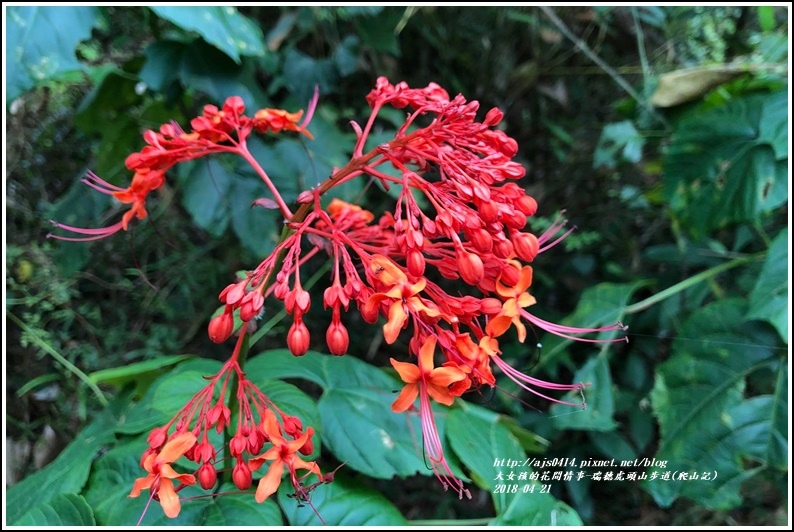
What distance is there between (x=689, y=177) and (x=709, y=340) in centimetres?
43

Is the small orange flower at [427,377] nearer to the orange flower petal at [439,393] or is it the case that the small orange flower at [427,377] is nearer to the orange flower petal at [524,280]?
the orange flower petal at [439,393]

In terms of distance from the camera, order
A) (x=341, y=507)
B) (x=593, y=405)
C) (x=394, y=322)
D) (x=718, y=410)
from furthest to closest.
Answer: (x=593, y=405)
(x=718, y=410)
(x=341, y=507)
(x=394, y=322)

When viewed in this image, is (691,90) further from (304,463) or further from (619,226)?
(304,463)

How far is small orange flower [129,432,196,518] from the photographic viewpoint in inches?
22.7

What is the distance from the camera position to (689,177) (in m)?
1.31

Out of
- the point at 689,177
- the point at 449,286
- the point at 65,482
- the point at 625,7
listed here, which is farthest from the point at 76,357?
the point at 625,7

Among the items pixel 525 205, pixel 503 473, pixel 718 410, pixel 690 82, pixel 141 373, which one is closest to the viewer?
pixel 525 205

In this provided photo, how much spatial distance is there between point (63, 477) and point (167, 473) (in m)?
0.34

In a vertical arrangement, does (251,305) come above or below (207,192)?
below

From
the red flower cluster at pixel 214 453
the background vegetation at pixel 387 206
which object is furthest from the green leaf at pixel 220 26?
the red flower cluster at pixel 214 453

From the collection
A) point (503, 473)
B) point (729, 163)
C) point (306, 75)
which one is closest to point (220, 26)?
point (306, 75)

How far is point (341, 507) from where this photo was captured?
757mm

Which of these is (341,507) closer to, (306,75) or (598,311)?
(598,311)

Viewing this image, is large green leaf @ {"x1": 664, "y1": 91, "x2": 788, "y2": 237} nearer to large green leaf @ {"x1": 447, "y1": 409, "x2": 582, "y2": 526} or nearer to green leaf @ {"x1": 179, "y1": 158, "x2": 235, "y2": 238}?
large green leaf @ {"x1": 447, "y1": 409, "x2": 582, "y2": 526}
